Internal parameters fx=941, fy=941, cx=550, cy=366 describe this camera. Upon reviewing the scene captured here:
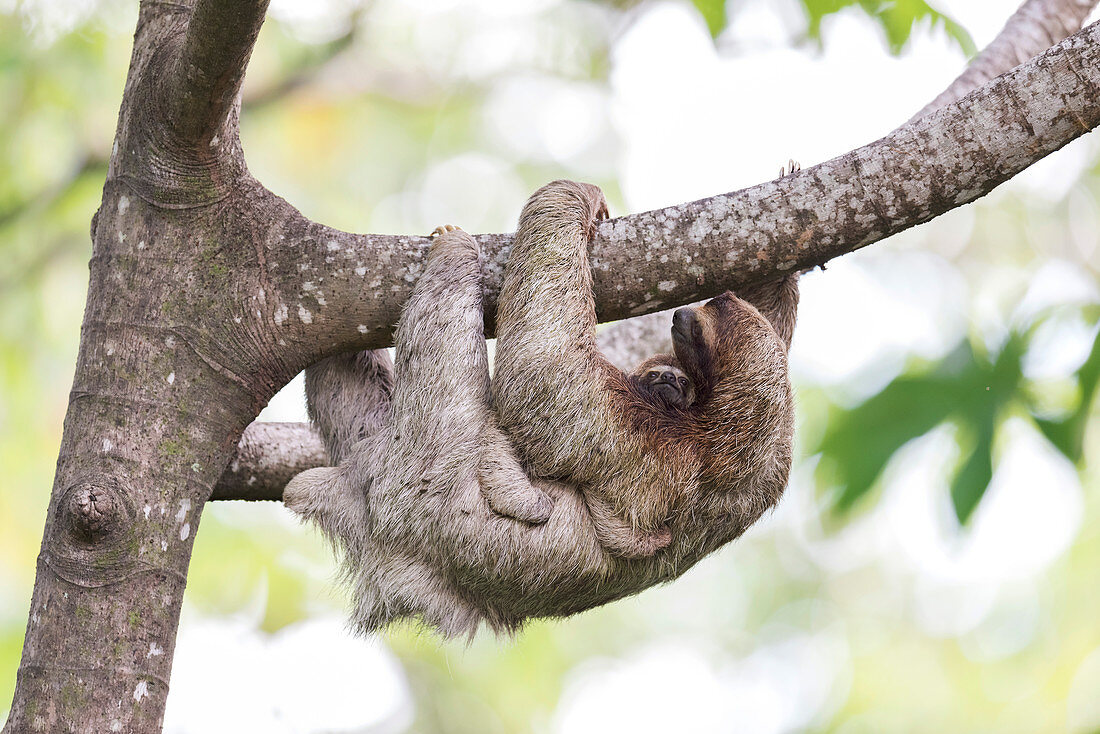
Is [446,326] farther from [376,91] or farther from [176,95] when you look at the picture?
[376,91]

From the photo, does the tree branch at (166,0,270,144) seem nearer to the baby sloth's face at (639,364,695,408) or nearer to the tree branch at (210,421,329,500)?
the tree branch at (210,421,329,500)

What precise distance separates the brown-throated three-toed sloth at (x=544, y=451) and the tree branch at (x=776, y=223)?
0.25 m

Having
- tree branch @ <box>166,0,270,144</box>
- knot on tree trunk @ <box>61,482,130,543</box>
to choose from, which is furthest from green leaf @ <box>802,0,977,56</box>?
knot on tree trunk @ <box>61,482,130,543</box>

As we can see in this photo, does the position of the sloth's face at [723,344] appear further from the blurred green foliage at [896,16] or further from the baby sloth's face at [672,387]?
the blurred green foliage at [896,16]

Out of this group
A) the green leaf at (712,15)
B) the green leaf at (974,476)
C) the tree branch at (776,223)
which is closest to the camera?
the tree branch at (776,223)

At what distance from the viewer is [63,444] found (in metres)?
4.71

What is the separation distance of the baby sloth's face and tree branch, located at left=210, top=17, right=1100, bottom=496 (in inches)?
32.0

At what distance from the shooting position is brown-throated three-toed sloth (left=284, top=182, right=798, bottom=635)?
17.9ft

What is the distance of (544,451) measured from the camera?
5.60 metres

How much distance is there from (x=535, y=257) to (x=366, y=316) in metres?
1.01

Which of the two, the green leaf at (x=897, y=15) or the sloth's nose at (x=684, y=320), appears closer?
the sloth's nose at (x=684, y=320)

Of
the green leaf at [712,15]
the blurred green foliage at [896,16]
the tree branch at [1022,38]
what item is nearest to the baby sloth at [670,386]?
the tree branch at [1022,38]

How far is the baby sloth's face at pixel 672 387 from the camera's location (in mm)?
6027

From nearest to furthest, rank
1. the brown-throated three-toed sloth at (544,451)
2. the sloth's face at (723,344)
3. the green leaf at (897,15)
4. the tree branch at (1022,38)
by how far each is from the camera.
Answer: the brown-throated three-toed sloth at (544,451) → the sloth's face at (723,344) → the tree branch at (1022,38) → the green leaf at (897,15)
